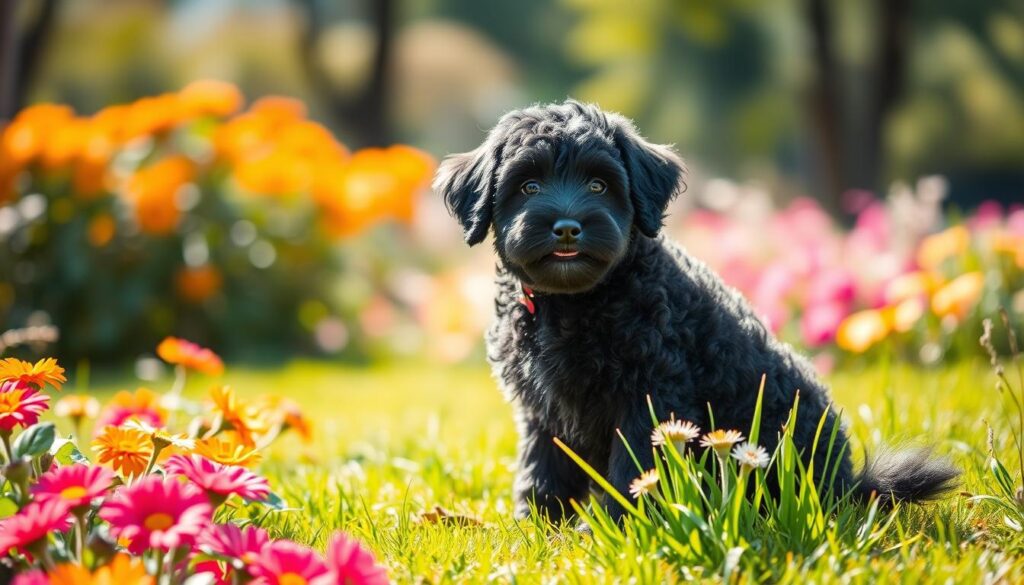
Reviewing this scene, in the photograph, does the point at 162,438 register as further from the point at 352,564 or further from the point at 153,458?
the point at 352,564

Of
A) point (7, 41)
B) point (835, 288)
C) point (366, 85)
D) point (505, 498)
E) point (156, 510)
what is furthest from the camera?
point (366, 85)

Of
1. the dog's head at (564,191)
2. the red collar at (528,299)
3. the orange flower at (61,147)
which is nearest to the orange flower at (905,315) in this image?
the dog's head at (564,191)

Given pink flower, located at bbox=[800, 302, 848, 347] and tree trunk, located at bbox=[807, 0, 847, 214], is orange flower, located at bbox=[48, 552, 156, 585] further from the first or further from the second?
tree trunk, located at bbox=[807, 0, 847, 214]

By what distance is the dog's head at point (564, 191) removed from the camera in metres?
3.25

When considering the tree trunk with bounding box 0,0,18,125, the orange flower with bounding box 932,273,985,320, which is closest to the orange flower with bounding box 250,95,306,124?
the tree trunk with bounding box 0,0,18,125

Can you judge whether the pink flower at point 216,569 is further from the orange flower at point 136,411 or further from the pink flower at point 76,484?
the orange flower at point 136,411

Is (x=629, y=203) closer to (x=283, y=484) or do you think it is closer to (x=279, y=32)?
(x=283, y=484)

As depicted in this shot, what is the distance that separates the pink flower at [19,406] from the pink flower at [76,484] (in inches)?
9.0

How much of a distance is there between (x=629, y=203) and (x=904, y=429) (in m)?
1.94

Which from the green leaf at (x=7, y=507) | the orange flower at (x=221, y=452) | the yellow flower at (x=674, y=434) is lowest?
the green leaf at (x=7, y=507)

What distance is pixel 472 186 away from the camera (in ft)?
12.1

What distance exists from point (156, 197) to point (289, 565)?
20.8ft

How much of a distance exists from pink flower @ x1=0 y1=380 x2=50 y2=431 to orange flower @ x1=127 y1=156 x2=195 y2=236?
216 inches

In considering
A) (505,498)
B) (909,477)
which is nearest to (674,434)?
(909,477)
